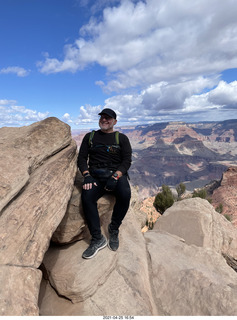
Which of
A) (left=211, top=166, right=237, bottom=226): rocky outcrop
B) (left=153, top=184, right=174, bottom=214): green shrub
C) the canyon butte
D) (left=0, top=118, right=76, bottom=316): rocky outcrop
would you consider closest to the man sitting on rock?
the canyon butte

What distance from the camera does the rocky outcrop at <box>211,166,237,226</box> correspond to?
5425 centimetres

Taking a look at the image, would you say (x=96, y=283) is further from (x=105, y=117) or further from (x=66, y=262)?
(x=105, y=117)

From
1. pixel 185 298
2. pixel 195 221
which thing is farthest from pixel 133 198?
pixel 185 298

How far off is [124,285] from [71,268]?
1.81 meters

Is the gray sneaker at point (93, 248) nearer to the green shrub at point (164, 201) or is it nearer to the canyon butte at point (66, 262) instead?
the canyon butte at point (66, 262)

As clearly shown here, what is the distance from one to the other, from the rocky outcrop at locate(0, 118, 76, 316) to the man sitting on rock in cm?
87

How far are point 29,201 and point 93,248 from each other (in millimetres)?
2797

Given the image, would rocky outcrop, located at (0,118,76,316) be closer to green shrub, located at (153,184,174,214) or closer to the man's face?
the man's face

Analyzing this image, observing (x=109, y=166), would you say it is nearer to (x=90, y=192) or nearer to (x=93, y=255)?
(x=90, y=192)

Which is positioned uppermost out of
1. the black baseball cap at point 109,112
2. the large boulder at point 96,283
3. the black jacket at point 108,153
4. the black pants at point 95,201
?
the black baseball cap at point 109,112

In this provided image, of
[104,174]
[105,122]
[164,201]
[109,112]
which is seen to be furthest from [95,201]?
[164,201]

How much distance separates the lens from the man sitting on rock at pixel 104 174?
20.6ft

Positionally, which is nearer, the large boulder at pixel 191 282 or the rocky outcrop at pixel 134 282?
the rocky outcrop at pixel 134 282

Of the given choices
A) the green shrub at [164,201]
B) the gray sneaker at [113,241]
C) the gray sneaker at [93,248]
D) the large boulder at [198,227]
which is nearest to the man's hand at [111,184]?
the gray sneaker at [113,241]
